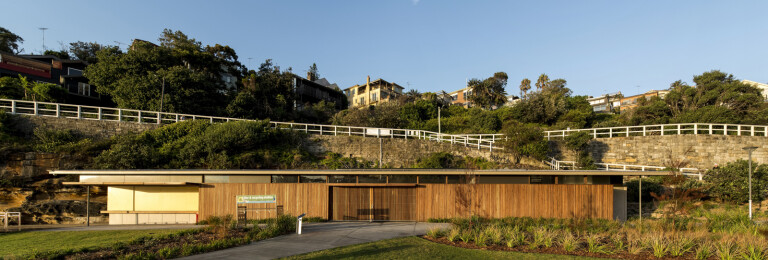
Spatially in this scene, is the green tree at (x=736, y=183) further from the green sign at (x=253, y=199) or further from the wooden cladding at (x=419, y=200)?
the green sign at (x=253, y=199)

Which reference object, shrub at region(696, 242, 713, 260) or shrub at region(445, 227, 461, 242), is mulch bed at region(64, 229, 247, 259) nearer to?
shrub at region(445, 227, 461, 242)

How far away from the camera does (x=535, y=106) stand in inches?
1618

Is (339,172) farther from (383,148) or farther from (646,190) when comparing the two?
(646,190)

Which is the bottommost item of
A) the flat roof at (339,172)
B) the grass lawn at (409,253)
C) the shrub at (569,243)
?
the grass lawn at (409,253)

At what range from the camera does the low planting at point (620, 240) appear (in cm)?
845

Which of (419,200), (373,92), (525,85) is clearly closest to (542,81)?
(525,85)

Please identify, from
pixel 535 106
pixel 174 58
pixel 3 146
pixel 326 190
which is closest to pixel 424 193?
pixel 326 190

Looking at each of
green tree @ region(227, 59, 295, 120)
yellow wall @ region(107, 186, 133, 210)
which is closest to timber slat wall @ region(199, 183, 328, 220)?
yellow wall @ region(107, 186, 133, 210)

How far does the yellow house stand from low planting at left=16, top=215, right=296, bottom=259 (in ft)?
166

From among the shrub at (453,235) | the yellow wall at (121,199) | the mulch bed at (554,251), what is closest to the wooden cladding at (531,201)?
the shrub at (453,235)

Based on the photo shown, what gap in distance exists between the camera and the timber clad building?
13922 millimetres

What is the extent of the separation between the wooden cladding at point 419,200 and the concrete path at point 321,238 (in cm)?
92

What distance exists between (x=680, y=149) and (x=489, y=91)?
32057 millimetres

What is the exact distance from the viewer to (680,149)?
2175cm
